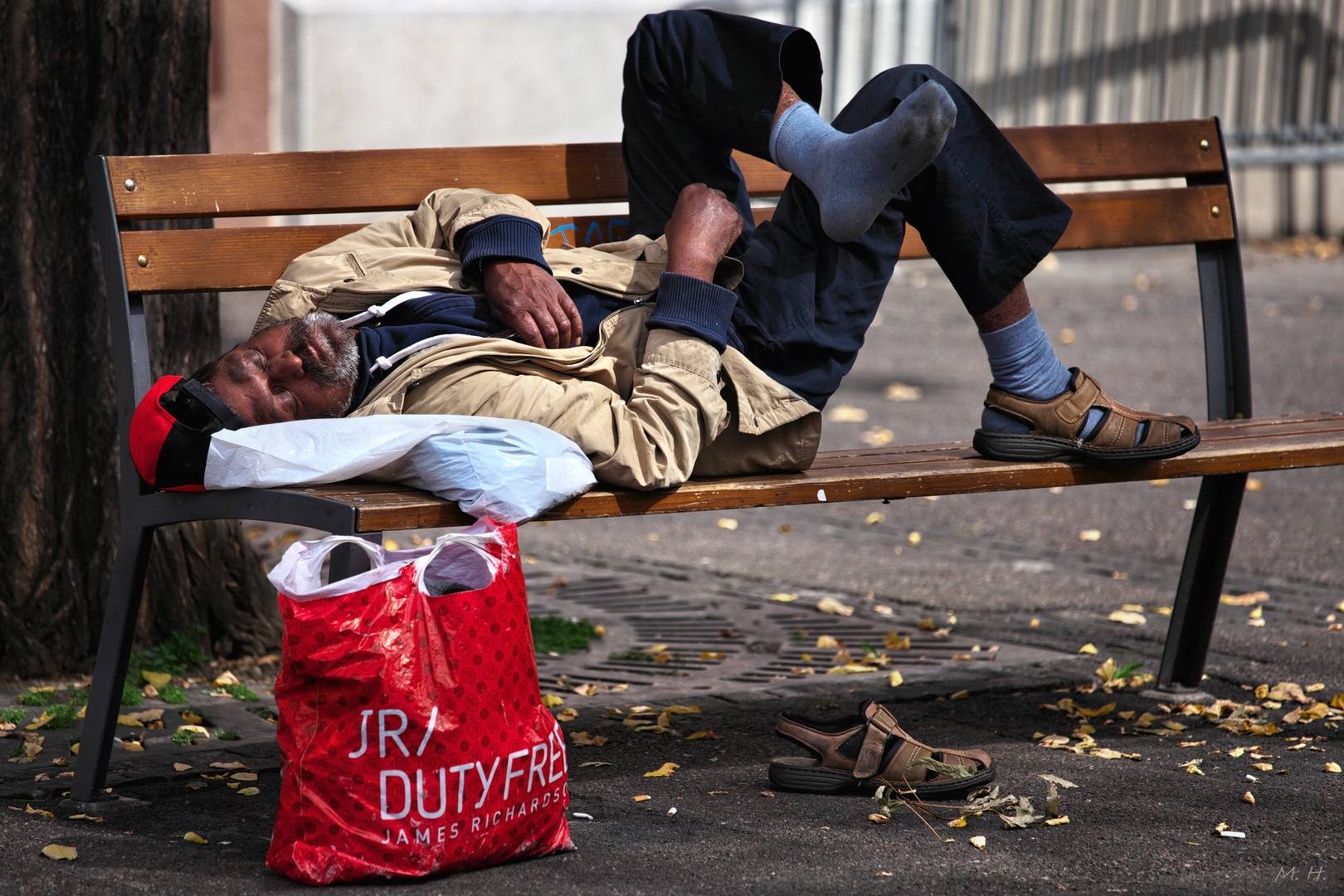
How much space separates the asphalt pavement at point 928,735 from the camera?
253 centimetres

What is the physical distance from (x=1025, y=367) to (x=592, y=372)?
3.21 feet

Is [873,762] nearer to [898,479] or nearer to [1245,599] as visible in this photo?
[898,479]

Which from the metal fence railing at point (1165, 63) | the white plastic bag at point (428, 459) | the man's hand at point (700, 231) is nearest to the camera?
the white plastic bag at point (428, 459)

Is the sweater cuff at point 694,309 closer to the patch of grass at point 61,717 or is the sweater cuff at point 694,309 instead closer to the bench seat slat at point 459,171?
the bench seat slat at point 459,171

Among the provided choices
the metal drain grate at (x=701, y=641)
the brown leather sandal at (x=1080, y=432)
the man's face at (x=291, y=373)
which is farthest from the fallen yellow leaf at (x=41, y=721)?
the brown leather sandal at (x=1080, y=432)

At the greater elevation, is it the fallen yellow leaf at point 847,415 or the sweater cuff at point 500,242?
the sweater cuff at point 500,242

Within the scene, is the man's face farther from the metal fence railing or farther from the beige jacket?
the metal fence railing

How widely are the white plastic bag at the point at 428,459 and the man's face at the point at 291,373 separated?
0.24 m

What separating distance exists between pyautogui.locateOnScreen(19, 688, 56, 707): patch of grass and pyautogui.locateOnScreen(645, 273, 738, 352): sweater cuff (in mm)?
1762

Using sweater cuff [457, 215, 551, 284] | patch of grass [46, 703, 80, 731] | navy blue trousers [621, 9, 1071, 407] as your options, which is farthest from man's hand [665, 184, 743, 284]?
patch of grass [46, 703, 80, 731]

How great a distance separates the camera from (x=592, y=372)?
305 cm

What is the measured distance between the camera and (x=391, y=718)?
7.69 ft

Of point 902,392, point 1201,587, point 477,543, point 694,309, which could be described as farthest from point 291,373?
point 902,392

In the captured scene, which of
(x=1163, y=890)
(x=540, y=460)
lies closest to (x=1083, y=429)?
(x=1163, y=890)
